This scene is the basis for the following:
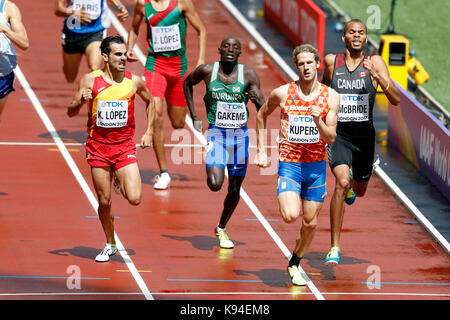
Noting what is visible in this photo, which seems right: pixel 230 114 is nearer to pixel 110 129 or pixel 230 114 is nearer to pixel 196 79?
pixel 196 79

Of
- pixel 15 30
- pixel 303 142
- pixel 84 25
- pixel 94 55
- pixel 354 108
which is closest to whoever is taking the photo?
pixel 303 142

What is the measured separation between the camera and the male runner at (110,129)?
1335cm

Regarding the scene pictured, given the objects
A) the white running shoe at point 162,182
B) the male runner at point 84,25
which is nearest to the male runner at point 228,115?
the white running shoe at point 162,182

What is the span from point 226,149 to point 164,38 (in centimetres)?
308

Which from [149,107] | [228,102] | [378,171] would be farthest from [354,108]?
[378,171]

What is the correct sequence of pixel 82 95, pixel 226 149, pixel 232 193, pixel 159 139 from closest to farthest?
pixel 82 95 → pixel 226 149 → pixel 232 193 → pixel 159 139

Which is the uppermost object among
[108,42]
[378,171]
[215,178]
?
[108,42]

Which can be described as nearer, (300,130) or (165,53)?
(300,130)

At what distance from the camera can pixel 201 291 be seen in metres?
13.0

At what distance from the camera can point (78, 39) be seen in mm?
18125

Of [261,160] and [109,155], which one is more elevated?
[261,160]

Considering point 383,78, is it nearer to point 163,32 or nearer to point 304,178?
point 304,178

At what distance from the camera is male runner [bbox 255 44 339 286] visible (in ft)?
41.8

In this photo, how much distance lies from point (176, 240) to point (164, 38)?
3259 millimetres
